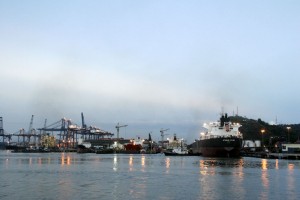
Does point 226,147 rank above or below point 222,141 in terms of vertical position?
below

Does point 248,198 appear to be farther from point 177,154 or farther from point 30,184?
point 177,154

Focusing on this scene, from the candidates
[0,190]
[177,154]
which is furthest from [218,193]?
[177,154]

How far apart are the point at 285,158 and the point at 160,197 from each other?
87.4 metres

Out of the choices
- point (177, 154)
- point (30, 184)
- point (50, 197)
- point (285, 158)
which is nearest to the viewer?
point (50, 197)

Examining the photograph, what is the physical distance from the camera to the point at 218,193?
3322 cm

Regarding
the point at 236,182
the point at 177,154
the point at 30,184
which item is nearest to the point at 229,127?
the point at 177,154

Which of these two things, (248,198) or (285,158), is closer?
(248,198)

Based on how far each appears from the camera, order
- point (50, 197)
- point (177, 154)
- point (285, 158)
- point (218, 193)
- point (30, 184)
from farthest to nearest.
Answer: point (177, 154)
point (285, 158)
point (30, 184)
point (218, 193)
point (50, 197)

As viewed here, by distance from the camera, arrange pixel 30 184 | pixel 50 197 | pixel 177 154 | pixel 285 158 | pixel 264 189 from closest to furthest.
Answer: pixel 50 197
pixel 264 189
pixel 30 184
pixel 285 158
pixel 177 154

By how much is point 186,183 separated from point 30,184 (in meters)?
14.4

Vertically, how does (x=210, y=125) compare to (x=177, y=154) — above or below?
above

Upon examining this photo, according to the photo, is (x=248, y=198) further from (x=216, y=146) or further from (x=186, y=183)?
(x=216, y=146)

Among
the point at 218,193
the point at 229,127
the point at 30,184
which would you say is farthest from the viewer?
the point at 229,127

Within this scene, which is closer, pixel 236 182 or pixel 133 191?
pixel 133 191
